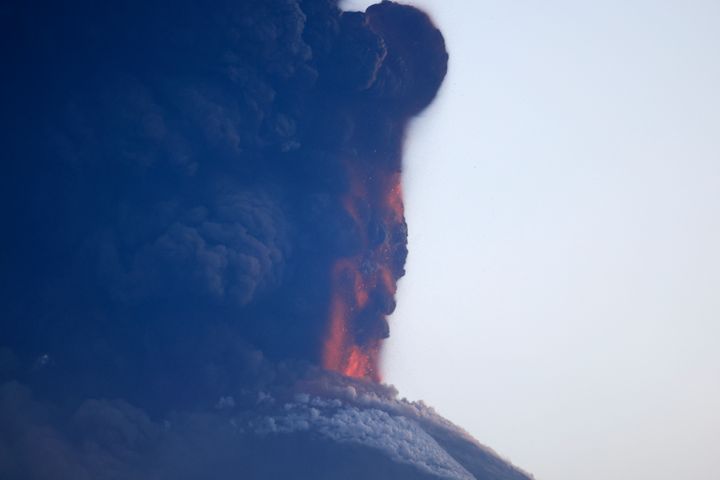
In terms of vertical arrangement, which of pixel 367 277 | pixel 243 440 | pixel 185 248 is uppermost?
pixel 367 277

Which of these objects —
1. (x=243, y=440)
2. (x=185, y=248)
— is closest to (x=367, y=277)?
(x=185, y=248)

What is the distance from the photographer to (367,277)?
50.2 m

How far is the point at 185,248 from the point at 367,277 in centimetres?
1284

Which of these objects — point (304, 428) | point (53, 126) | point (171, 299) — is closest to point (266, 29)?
point (53, 126)

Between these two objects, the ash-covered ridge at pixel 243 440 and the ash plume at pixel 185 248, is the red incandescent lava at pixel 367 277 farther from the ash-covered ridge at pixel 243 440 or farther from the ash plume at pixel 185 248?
the ash-covered ridge at pixel 243 440

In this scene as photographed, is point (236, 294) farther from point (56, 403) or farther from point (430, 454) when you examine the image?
point (430, 454)

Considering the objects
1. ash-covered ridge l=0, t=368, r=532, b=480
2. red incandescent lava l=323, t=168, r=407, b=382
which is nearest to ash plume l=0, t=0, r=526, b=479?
ash-covered ridge l=0, t=368, r=532, b=480

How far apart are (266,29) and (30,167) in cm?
1490

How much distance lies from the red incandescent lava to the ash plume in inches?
16.8

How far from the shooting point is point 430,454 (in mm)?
41781

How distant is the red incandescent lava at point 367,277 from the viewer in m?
48.5

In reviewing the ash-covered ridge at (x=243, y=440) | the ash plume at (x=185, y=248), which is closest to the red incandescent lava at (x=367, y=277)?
the ash plume at (x=185, y=248)

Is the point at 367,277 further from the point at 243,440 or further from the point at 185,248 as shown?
the point at 243,440

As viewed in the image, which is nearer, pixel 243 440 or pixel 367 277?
pixel 243 440
